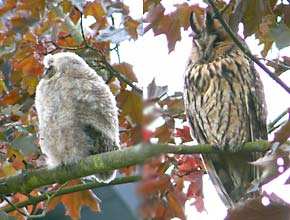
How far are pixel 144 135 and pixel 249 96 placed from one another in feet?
2.19

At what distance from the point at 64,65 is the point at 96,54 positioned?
0.06 m

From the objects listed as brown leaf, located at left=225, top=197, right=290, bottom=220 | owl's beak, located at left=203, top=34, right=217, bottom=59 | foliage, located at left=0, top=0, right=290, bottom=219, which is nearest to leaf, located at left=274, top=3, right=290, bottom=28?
foliage, located at left=0, top=0, right=290, bottom=219

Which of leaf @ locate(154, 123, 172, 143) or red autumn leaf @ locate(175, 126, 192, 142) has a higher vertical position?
leaf @ locate(154, 123, 172, 143)

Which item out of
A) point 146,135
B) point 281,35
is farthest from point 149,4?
point 146,135

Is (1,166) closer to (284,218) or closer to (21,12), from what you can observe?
(21,12)

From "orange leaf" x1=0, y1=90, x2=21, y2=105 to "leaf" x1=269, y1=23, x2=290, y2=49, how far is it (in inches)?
20.2

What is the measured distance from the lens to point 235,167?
2.15 feet

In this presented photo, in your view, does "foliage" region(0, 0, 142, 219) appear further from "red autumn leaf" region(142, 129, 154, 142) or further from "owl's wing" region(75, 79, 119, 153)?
"red autumn leaf" region(142, 129, 154, 142)

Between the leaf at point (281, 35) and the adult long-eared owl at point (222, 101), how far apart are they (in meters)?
0.09

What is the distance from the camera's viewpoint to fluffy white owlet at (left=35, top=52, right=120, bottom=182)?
30.0 inches

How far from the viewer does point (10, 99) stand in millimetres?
997

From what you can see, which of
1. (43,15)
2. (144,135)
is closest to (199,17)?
(43,15)

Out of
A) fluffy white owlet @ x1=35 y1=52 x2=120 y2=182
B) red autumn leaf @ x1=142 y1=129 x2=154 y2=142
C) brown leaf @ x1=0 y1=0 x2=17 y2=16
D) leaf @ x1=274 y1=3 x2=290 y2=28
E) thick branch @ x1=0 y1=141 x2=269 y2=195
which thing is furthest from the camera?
brown leaf @ x1=0 y1=0 x2=17 y2=16

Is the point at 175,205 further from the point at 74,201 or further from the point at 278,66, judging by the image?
the point at 74,201
